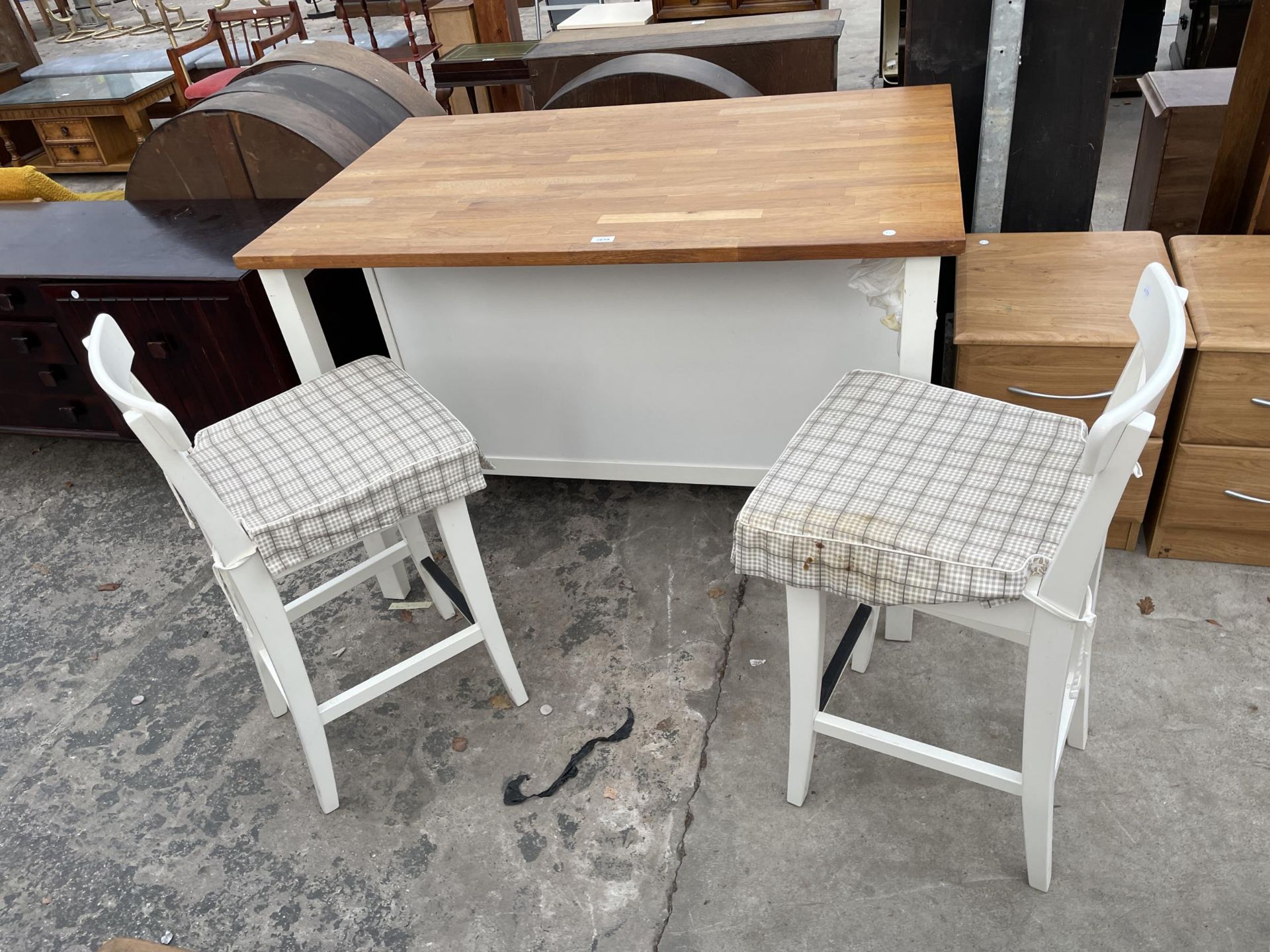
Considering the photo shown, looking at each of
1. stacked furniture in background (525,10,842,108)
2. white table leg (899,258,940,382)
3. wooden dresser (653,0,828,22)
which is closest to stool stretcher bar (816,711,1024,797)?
white table leg (899,258,940,382)

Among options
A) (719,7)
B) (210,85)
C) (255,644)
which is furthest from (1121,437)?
(210,85)

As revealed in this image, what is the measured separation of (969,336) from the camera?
2.31 m

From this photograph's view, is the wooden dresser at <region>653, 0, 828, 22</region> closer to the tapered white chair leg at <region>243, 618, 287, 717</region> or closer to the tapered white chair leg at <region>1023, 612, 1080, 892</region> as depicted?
the tapered white chair leg at <region>243, 618, 287, 717</region>

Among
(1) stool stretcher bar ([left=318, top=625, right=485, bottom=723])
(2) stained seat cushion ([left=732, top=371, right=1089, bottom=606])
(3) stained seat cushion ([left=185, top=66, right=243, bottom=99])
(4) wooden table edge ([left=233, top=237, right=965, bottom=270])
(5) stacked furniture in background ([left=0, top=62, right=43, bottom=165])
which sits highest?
(4) wooden table edge ([left=233, top=237, right=965, bottom=270])

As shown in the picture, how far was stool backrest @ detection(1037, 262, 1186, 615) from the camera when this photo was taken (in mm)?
1279

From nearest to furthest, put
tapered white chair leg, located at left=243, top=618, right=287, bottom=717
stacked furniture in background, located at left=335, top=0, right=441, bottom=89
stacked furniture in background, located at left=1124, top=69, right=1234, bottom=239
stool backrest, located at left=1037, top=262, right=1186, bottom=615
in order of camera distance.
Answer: stool backrest, located at left=1037, top=262, right=1186, bottom=615 → tapered white chair leg, located at left=243, top=618, right=287, bottom=717 → stacked furniture in background, located at left=1124, top=69, right=1234, bottom=239 → stacked furniture in background, located at left=335, top=0, right=441, bottom=89

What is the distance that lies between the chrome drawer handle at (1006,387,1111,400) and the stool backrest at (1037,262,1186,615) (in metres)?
0.72

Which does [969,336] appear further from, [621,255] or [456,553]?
[456,553]

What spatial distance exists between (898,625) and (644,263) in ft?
3.64

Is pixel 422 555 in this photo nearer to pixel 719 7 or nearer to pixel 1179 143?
pixel 1179 143

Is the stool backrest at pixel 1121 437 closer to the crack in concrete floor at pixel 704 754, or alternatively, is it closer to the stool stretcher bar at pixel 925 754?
the stool stretcher bar at pixel 925 754

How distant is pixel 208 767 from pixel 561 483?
133 cm

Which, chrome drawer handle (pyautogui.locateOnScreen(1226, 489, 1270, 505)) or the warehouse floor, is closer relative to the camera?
the warehouse floor

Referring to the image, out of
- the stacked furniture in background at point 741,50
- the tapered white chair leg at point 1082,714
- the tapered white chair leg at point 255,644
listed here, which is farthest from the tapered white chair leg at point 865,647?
the stacked furniture in background at point 741,50
